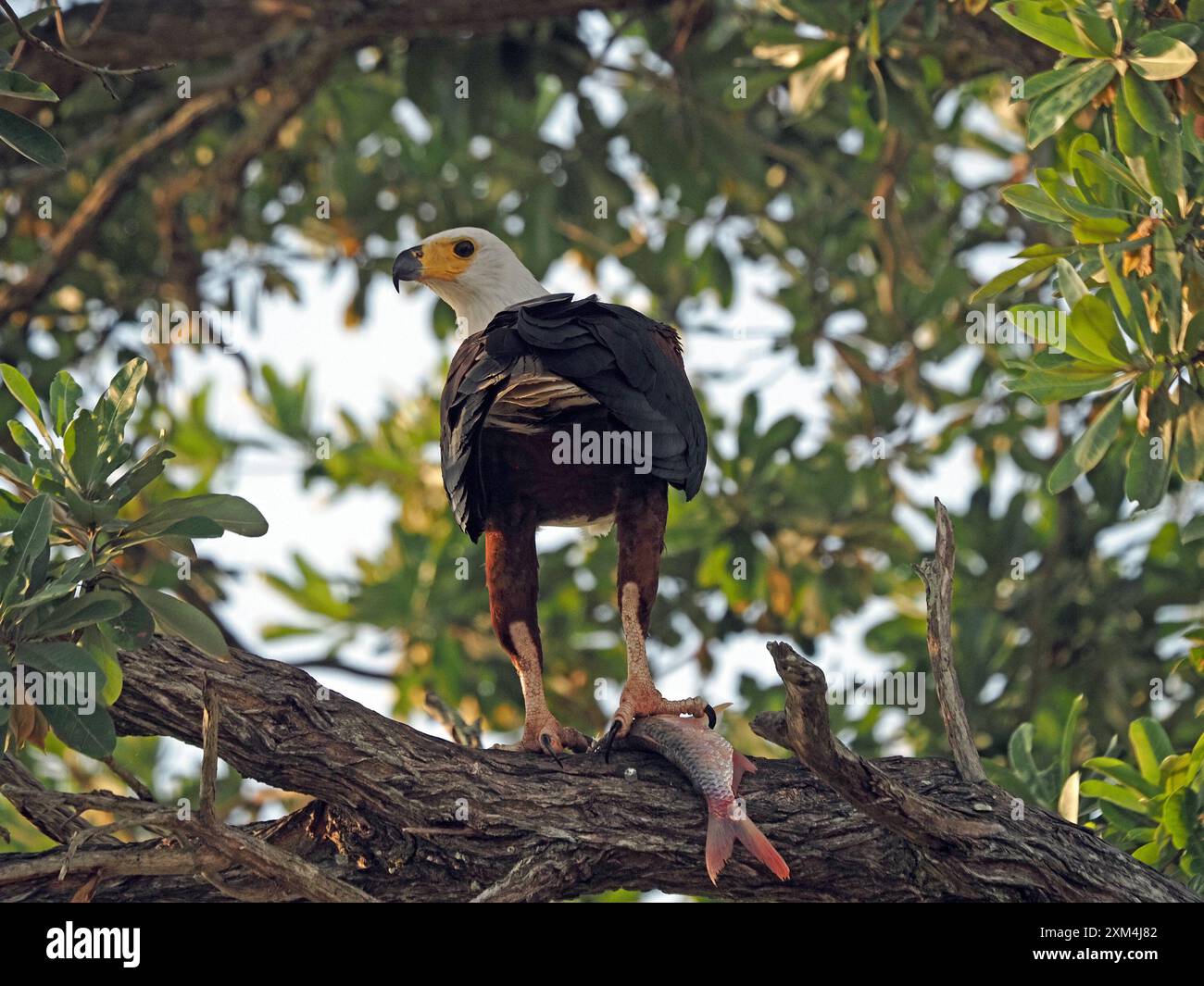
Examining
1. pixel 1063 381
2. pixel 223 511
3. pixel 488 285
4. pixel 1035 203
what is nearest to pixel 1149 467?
pixel 1063 381

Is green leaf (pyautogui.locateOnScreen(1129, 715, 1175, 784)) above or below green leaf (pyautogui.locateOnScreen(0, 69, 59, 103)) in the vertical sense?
below

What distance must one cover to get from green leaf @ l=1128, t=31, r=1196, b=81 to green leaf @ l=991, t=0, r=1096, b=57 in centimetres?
11

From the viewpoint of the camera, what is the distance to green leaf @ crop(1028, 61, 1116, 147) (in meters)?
3.40

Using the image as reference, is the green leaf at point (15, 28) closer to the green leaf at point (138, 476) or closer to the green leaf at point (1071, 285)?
the green leaf at point (138, 476)

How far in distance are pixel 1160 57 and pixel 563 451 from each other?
1.63m

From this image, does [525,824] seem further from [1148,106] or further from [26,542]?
[1148,106]

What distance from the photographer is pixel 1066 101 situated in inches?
135

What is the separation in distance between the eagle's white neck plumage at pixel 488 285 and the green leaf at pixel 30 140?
167cm

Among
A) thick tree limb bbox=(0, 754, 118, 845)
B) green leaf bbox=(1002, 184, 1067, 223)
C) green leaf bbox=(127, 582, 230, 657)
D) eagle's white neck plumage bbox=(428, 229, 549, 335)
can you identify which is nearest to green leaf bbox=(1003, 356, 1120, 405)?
green leaf bbox=(1002, 184, 1067, 223)

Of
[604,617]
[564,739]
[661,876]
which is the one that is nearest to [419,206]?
[604,617]

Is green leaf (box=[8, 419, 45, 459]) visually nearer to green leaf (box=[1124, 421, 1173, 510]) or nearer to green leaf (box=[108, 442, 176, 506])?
green leaf (box=[108, 442, 176, 506])

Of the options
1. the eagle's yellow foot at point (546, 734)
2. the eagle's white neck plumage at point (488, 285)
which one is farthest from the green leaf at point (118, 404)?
the eagle's white neck plumage at point (488, 285)

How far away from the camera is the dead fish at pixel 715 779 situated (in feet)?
10.3

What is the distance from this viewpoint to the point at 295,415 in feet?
23.3
